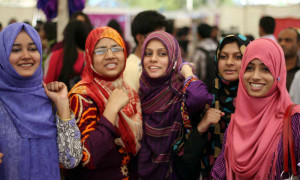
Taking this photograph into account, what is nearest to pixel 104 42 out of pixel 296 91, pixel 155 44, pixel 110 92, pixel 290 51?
pixel 110 92

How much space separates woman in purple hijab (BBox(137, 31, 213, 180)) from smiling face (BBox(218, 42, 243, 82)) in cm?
22

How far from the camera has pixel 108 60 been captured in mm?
2754

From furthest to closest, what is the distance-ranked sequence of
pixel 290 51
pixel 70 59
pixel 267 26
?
pixel 267 26 < pixel 290 51 < pixel 70 59

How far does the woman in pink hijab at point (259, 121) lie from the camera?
2295mm

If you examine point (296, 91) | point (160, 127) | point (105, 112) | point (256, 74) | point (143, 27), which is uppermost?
point (143, 27)

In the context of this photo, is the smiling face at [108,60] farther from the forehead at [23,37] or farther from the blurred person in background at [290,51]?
the blurred person in background at [290,51]

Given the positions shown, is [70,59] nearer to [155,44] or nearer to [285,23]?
[155,44]

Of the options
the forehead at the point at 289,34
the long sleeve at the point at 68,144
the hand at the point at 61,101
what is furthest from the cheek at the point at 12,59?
the forehead at the point at 289,34

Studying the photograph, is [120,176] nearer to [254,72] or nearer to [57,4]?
[254,72]

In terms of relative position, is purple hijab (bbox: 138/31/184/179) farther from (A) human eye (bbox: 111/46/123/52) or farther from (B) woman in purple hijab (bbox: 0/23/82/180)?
(B) woman in purple hijab (bbox: 0/23/82/180)

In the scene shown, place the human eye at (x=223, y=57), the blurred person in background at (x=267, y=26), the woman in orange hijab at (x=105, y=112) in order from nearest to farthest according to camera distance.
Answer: the woman in orange hijab at (x=105, y=112) < the human eye at (x=223, y=57) < the blurred person in background at (x=267, y=26)

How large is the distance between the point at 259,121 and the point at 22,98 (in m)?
1.53

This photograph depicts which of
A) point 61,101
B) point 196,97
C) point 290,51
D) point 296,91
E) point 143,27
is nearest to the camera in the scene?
point 61,101

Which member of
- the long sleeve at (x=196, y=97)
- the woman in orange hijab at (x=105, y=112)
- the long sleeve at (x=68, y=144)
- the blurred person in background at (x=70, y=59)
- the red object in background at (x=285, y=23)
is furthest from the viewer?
the red object in background at (x=285, y=23)
